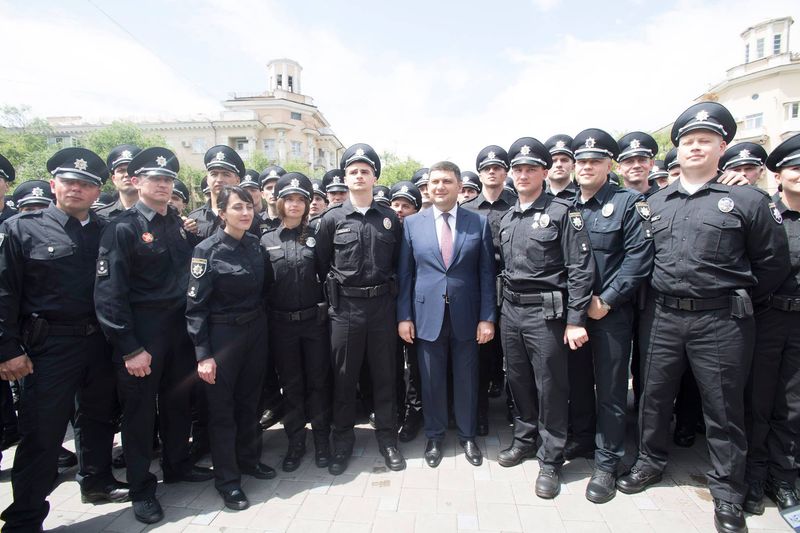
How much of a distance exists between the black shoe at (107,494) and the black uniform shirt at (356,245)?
7.53 feet

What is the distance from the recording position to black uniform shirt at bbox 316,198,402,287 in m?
3.53

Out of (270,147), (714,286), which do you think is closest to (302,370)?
(714,286)

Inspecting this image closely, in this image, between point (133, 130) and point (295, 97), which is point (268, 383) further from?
point (295, 97)

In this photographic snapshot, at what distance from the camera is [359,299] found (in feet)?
11.6

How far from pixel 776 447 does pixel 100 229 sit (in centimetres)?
536

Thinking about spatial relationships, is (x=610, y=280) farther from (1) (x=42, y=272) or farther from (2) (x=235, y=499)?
(1) (x=42, y=272)

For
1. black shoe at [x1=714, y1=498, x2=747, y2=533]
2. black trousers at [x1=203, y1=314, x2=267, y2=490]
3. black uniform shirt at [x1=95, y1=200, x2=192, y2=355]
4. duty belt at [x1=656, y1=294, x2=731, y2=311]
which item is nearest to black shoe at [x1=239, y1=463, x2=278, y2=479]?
black trousers at [x1=203, y1=314, x2=267, y2=490]

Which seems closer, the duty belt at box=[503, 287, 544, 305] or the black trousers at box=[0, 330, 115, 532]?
the black trousers at box=[0, 330, 115, 532]

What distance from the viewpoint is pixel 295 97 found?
170 feet

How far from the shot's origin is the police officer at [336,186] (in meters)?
5.86

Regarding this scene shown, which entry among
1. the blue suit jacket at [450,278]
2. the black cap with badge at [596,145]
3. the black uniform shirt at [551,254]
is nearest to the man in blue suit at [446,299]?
the blue suit jacket at [450,278]

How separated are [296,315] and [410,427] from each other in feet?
5.50

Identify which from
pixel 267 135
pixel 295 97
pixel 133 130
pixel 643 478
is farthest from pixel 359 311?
pixel 295 97

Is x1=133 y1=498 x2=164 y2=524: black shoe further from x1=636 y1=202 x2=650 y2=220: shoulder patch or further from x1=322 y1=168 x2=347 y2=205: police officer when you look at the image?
x1=636 y1=202 x2=650 y2=220: shoulder patch
